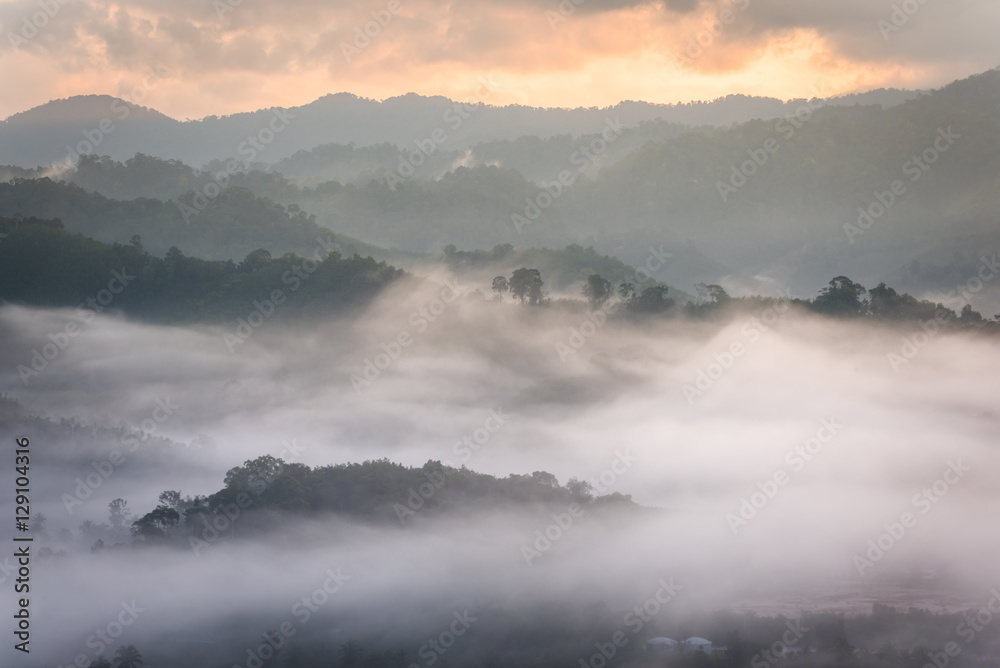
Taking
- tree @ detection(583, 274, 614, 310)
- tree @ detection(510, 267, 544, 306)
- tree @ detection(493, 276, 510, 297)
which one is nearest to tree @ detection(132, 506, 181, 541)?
tree @ detection(493, 276, 510, 297)

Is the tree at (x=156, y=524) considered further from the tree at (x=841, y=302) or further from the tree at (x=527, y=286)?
the tree at (x=841, y=302)

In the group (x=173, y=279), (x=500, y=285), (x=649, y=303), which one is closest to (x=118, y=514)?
(x=500, y=285)

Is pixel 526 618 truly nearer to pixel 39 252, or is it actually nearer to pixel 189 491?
pixel 189 491

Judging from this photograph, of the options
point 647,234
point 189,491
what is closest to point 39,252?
point 189,491

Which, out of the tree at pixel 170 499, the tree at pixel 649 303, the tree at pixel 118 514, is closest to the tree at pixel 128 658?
the tree at pixel 118 514

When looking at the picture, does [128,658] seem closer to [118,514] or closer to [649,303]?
[118,514]

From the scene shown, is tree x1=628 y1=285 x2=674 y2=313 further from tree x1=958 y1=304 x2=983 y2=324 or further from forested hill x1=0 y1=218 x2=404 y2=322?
tree x1=958 y1=304 x2=983 y2=324
